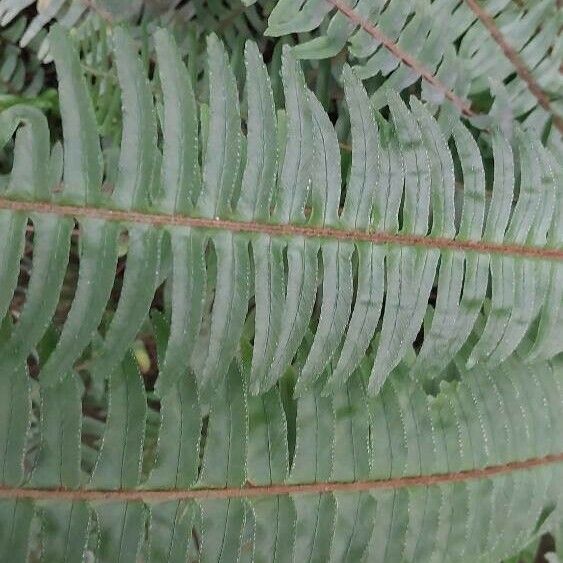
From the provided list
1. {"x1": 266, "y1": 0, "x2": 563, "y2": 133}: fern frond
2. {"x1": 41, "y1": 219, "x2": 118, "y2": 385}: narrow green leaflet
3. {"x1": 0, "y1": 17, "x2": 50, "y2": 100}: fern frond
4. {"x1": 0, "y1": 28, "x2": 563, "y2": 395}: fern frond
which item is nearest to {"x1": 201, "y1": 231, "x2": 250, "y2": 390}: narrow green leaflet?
{"x1": 0, "y1": 28, "x2": 563, "y2": 395}: fern frond

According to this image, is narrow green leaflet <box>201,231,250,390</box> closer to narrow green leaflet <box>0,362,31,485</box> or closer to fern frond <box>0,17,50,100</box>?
narrow green leaflet <box>0,362,31,485</box>

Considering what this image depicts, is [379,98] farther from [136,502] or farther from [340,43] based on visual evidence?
[136,502]

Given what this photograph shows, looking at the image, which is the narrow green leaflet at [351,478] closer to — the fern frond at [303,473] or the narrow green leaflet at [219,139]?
the fern frond at [303,473]

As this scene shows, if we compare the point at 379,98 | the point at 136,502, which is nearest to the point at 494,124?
the point at 379,98

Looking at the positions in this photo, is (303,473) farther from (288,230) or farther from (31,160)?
(31,160)

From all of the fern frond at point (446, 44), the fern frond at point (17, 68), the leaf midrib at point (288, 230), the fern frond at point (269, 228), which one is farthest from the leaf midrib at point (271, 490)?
the fern frond at point (17, 68)

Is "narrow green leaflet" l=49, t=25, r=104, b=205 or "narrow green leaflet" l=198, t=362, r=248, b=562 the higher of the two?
"narrow green leaflet" l=49, t=25, r=104, b=205
